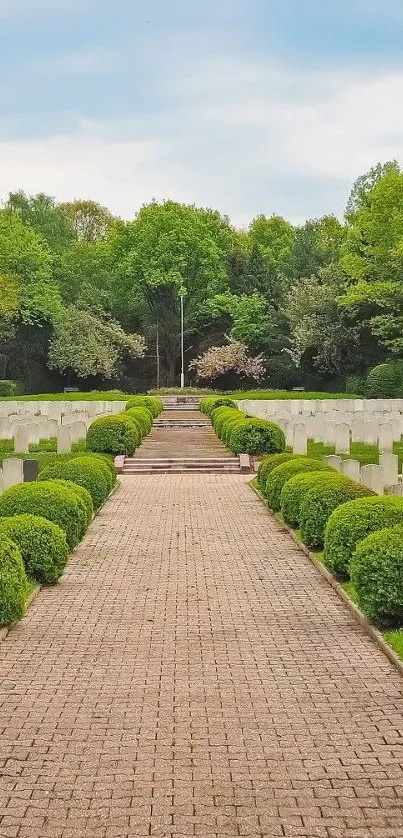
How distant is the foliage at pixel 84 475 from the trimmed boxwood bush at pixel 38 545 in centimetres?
378

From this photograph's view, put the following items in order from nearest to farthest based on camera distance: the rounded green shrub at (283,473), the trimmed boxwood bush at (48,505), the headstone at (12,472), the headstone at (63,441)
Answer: the trimmed boxwood bush at (48,505) → the rounded green shrub at (283,473) → the headstone at (12,472) → the headstone at (63,441)

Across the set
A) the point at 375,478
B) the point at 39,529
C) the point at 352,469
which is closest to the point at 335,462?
the point at 352,469

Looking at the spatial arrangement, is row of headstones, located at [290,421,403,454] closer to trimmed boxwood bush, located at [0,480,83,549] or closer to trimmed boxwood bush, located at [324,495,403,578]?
trimmed boxwood bush, located at [0,480,83,549]

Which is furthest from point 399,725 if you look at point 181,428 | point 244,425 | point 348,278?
point 348,278

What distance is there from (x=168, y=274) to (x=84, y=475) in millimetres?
49683

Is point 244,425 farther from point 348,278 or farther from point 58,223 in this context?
point 58,223

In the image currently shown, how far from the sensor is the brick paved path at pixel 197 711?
4.66m

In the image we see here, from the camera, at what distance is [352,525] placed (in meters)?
9.91

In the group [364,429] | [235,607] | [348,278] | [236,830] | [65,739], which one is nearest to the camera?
[236,830]

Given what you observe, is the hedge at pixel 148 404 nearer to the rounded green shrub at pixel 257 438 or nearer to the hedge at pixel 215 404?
the hedge at pixel 215 404

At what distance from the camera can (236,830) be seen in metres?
4.46

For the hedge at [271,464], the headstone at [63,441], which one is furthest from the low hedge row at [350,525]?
the headstone at [63,441]

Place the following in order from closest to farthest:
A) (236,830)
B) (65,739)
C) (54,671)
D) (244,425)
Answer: (236,830) → (65,739) → (54,671) → (244,425)

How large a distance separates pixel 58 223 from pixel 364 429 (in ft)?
152
